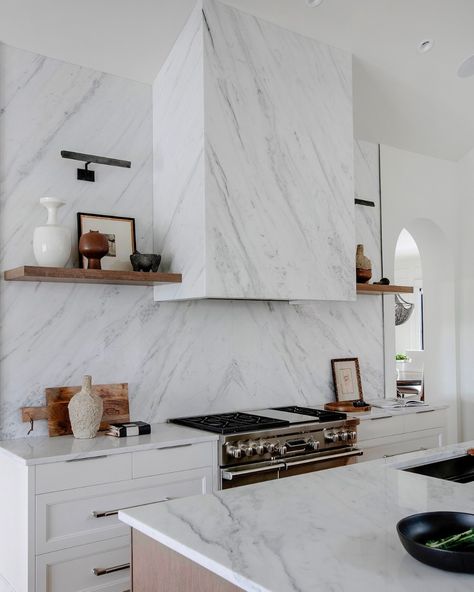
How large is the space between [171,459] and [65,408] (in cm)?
65

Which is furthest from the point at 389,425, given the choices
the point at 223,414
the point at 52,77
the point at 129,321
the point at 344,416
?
the point at 52,77

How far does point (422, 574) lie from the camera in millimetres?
1385

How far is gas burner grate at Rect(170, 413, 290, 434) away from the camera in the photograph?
3504 millimetres

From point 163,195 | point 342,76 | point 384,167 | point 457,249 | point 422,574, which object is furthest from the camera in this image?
point 457,249

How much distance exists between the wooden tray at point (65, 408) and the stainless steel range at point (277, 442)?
1.25 ft

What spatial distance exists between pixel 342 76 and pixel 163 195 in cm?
143

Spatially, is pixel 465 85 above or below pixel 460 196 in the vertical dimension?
above

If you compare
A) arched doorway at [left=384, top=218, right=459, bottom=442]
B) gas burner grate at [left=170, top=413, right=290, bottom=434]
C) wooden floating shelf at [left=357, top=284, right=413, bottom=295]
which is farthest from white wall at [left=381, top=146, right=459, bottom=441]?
gas burner grate at [left=170, top=413, right=290, bottom=434]

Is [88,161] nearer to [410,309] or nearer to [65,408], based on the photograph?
[65,408]

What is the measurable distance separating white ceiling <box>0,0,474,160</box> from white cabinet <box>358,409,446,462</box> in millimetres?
2218

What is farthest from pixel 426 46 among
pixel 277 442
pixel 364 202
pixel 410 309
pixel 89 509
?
pixel 410 309

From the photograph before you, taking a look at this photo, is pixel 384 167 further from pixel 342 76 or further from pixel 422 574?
pixel 422 574

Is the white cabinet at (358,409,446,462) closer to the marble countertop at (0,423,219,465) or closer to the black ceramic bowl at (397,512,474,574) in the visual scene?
the marble countertop at (0,423,219,465)

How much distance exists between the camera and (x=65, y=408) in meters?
3.43
